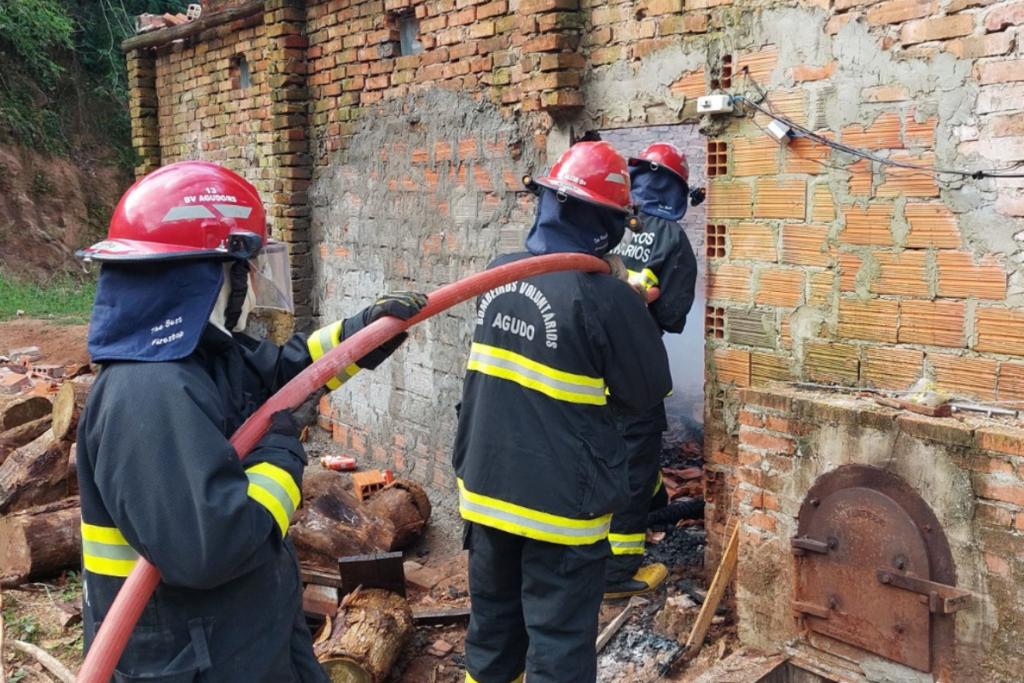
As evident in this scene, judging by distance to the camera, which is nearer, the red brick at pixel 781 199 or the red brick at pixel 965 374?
the red brick at pixel 965 374

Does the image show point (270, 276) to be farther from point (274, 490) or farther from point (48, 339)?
point (48, 339)

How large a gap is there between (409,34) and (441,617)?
4.09 meters

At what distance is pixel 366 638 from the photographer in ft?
14.0

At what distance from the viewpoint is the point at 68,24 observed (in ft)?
58.0

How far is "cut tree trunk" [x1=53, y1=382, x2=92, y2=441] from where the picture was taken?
586 cm

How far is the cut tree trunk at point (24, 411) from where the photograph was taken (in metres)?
6.95

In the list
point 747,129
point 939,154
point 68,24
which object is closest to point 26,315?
point 68,24

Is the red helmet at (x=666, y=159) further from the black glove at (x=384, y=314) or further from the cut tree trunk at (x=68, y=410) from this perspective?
the cut tree trunk at (x=68, y=410)

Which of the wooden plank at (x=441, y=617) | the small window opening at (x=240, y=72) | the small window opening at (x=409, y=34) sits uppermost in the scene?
the small window opening at (x=240, y=72)

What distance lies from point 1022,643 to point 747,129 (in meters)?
2.46

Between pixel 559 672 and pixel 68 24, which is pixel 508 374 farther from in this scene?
pixel 68 24

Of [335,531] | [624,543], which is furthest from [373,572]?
[624,543]

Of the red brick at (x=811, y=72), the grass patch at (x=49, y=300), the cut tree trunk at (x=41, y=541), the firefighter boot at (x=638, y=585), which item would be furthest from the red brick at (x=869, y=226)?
the grass patch at (x=49, y=300)

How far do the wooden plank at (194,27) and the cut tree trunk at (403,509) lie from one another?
4433 mm
